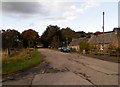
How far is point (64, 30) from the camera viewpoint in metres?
148

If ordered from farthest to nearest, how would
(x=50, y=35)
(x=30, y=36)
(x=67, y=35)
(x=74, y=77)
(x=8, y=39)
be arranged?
(x=30, y=36), (x=50, y=35), (x=67, y=35), (x=8, y=39), (x=74, y=77)

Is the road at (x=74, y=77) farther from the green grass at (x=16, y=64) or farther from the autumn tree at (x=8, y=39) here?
the autumn tree at (x=8, y=39)

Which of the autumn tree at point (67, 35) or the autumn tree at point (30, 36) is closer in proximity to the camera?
the autumn tree at point (67, 35)

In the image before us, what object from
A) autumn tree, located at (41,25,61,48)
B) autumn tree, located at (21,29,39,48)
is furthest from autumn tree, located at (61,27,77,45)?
autumn tree, located at (21,29,39,48)

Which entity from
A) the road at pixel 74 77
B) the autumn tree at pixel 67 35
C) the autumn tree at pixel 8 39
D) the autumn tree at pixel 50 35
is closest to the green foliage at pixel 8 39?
the autumn tree at pixel 8 39

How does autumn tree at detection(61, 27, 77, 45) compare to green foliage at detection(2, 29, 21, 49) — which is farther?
autumn tree at detection(61, 27, 77, 45)

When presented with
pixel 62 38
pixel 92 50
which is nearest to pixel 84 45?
pixel 92 50

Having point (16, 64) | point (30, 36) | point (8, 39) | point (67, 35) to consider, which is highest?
point (67, 35)

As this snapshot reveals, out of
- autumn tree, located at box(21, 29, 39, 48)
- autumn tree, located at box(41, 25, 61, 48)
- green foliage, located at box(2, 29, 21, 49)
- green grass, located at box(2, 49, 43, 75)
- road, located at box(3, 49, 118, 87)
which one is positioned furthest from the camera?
autumn tree, located at box(21, 29, 39, 48)

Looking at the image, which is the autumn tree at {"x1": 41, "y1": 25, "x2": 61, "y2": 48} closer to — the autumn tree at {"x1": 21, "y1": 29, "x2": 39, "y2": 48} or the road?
the autumn tree at {"x1": 21, "y1": 29, "x2": 39, "y2": 48}

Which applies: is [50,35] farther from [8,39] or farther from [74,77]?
[74,77]

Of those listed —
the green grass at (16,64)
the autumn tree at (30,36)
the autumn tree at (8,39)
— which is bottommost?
the green grass at (16,64)

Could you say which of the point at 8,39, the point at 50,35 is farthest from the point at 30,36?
the point at 8,39

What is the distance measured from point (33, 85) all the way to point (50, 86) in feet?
3.74
